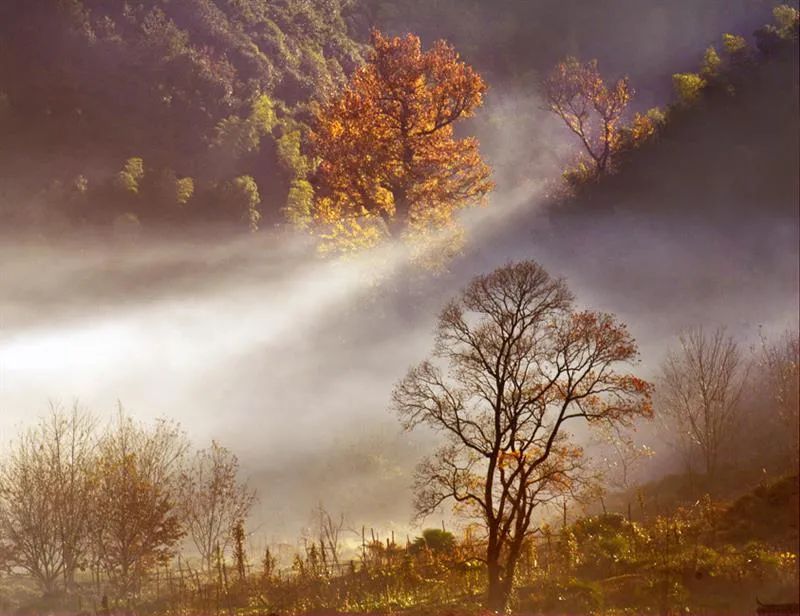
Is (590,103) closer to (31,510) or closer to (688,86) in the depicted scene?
(688,86)

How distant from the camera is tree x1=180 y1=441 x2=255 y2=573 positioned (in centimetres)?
911

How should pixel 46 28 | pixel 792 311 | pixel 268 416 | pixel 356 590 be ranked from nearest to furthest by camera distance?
1. pixel 792 311
2. pixel 356 590
3. pixel 268 416
4. pixel 46 28

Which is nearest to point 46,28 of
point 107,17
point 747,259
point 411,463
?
point 107,17

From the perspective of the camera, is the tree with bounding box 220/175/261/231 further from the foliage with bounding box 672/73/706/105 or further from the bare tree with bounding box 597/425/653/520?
the foliage with bounding box 672/73/706/105

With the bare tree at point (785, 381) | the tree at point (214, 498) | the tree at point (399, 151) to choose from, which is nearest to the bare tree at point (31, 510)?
the tree at point (214, 498)

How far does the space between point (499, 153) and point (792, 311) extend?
11.5 feet

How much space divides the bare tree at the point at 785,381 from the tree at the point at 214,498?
5.16 meters

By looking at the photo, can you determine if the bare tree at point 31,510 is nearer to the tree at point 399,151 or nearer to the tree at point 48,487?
the tree at point 48,487

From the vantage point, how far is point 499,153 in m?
9.70

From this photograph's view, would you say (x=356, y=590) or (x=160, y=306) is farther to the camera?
(x=160, y=306)

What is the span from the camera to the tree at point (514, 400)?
828 centimetres

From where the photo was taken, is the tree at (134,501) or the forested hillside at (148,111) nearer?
the tree at (134,501)

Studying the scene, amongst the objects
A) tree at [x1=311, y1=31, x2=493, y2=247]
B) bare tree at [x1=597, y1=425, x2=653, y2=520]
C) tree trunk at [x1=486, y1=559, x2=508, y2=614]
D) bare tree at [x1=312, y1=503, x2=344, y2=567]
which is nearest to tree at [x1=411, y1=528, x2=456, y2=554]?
tree trunk at [x1=486, y1=559, x2=508, y2=614]

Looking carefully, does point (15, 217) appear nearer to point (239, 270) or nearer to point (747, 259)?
point (239, 270)
